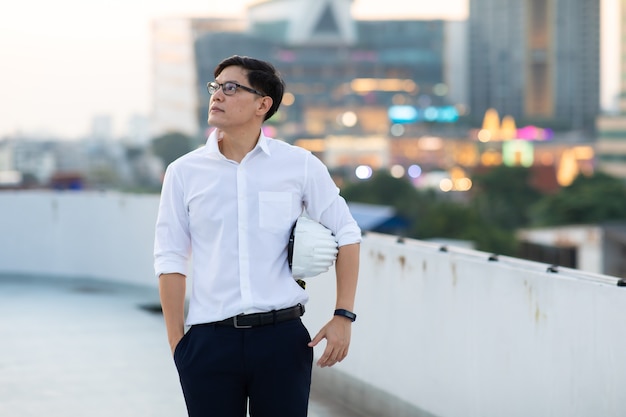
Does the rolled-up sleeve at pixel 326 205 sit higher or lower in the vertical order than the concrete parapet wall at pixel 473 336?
higher

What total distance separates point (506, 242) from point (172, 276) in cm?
8261

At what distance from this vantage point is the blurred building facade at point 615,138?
169m

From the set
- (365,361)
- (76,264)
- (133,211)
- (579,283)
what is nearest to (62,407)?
(365,361)

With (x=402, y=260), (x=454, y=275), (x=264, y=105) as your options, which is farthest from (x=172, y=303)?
(x=402, y=260)

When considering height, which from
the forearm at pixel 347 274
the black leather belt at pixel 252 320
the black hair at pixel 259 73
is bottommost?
the black leather belt at pixel 252 320

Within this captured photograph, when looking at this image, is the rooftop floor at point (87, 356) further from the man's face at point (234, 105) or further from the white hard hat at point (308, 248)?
the man's face at point (234, 105)

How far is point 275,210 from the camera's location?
2.98 meters

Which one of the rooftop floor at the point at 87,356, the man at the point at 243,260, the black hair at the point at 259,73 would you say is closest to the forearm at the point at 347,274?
the man at the point at 243,260

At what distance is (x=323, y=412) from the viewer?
591cm

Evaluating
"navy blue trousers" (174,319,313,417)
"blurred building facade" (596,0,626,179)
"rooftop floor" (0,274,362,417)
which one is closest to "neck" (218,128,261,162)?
"navy blue trousers" (174,319,313,417)

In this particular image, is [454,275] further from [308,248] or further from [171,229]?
[171,229]

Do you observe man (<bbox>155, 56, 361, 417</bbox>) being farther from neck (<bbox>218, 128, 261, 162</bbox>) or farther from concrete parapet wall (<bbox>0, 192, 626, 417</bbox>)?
concrete parapet wall (<bbox>0, 192, 626, 417</bbox>)

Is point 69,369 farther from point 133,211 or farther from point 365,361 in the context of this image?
point 133,211

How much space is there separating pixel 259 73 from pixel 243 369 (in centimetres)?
79
